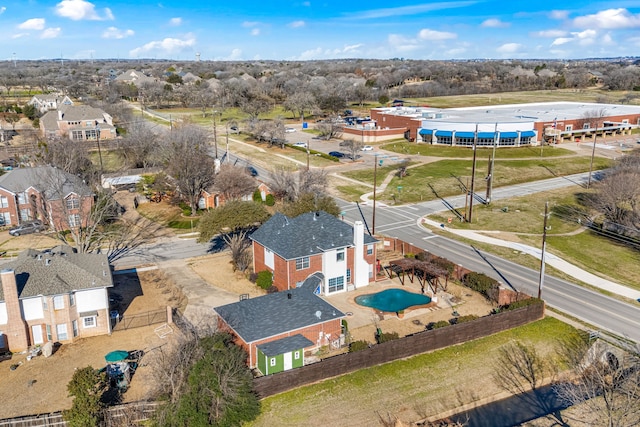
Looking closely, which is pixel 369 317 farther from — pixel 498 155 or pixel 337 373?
pixel 498 155

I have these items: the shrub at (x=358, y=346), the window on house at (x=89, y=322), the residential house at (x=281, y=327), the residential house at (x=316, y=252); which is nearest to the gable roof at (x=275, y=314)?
the residential house at (x=281, y=327)

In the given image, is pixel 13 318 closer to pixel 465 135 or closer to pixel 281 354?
pixel 281 354

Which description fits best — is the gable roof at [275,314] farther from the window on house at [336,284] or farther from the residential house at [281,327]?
the window on house at [336,284]

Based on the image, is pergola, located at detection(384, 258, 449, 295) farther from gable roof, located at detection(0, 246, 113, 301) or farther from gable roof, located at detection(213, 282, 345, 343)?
gable roof, located at detection(0, 246, 113, 301)

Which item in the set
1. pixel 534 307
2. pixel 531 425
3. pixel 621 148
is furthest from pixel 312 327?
pixel 621 148

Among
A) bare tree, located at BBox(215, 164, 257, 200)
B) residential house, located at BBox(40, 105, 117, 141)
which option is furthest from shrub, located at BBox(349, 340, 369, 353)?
residential house, located at BBox(40, 105, 117, 141)

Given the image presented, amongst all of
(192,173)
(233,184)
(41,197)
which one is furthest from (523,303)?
(41,197)
